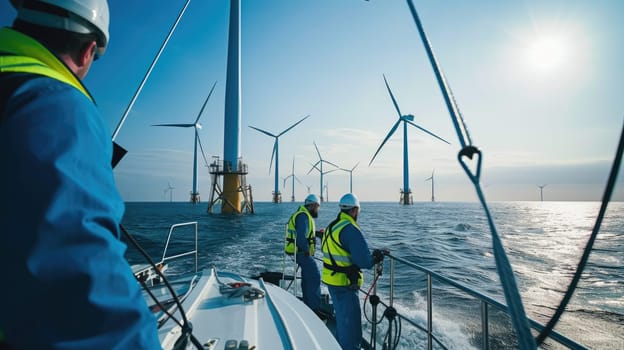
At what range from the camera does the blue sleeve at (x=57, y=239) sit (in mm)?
568

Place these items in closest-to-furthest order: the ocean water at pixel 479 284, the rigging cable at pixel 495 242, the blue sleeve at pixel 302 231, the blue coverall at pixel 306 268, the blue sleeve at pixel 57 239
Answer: the blue sleeve at pixel 57 239 < the rigging cable at pixel 495 242 < the blue coverall at pixel 306 268 < the blue sleeve at pixel 302 231 < the ocean water at pixel 479 284

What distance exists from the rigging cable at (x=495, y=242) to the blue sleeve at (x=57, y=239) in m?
1.00

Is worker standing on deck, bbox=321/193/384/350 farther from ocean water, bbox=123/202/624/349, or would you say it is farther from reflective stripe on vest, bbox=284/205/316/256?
ocean water, bbox=123/202/624/349

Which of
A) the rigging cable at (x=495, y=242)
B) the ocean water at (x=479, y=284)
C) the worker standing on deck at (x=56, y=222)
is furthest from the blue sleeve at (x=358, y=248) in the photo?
the worker standing on deck at (x=56, y=222)

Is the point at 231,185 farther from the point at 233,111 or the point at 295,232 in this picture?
the point at 295,232

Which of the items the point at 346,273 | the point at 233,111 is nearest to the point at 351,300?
the point at 346,273

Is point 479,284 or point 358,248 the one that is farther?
point 479,284

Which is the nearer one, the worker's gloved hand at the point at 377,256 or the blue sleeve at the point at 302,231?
the worker's gloved hand at the point at 377,256

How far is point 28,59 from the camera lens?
0.75 metres

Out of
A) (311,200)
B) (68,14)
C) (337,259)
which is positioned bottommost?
(337,259)

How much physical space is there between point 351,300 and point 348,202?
143cm

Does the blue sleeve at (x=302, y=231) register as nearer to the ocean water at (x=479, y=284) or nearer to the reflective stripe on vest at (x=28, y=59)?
the ocean water at (x=479, y=284)

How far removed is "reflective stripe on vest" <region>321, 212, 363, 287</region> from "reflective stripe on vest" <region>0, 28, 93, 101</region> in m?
3.75

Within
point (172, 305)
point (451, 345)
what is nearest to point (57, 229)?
point (172, 305)
